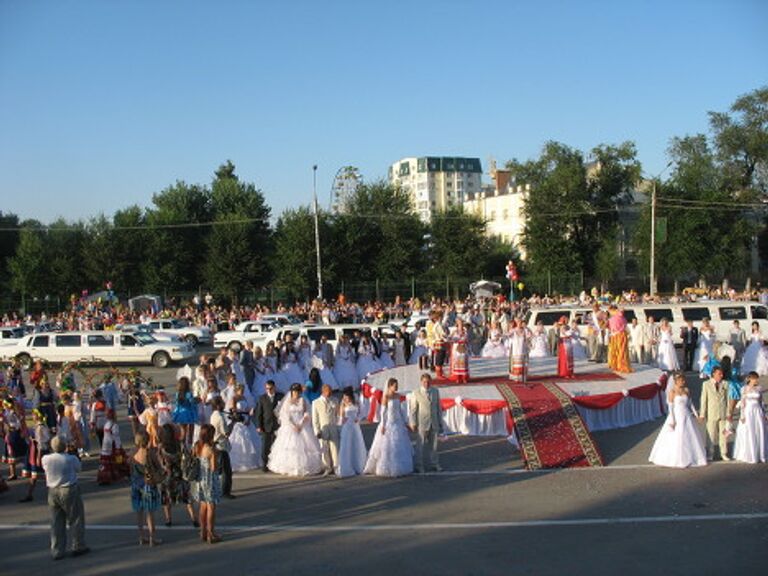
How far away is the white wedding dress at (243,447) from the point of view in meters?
13.6

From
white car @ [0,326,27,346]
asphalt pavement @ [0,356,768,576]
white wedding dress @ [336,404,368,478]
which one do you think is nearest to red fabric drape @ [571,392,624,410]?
asphalt pavement @ [0,356,768,576]

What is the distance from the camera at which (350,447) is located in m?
13.0

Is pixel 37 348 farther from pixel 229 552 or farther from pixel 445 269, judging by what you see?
pixel 445 269

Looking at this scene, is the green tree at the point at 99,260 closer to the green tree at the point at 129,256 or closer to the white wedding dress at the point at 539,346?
the green tree at the point at 129,256

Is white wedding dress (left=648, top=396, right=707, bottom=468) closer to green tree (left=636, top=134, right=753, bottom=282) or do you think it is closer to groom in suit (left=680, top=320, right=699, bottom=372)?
groom in suit (left=680, top=320, right=699, bottom=372)

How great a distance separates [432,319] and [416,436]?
8.01 m

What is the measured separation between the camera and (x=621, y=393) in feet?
Answer: 54.0

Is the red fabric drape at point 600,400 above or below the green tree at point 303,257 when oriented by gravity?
below

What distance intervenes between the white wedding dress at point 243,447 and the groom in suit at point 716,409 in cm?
784

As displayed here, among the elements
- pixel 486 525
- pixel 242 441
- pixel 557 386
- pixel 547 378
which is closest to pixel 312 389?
pixel 242 441

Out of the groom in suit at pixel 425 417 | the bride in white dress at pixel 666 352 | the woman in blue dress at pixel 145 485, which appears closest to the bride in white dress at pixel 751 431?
the groom in suit at pixel 425 417

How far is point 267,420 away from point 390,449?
229 centimetres

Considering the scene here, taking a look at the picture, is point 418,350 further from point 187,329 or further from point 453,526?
point 187,329

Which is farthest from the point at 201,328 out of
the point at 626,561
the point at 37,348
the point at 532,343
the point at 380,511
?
the point at 626,561
